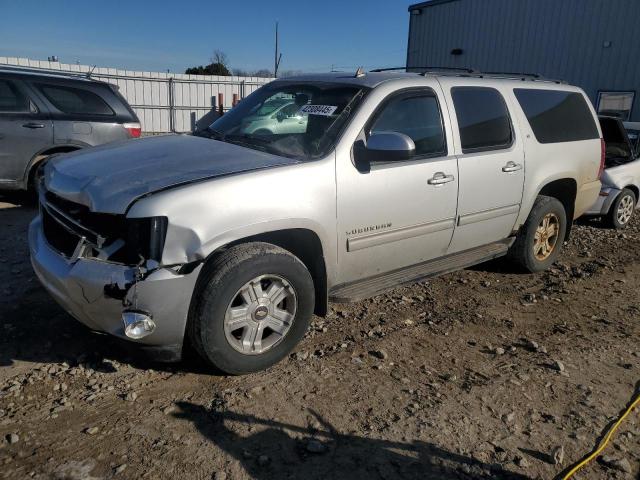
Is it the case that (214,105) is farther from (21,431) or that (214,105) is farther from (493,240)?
(21,431)

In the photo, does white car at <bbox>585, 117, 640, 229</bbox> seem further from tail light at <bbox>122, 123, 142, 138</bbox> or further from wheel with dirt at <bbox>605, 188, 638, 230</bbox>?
tail light at <bbox>122, 123, 142, 138</bbox>

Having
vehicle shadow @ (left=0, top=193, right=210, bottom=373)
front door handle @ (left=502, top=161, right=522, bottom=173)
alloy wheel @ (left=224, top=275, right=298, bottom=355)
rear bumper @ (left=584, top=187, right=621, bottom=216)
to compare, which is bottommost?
vehicle shadow @ (left=0, top=193, right=210, bottom=373)

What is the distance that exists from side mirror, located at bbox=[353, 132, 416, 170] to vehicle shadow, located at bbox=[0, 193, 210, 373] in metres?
1.74

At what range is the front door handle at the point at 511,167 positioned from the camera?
15.0 ft

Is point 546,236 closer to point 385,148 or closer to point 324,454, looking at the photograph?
point 385,148

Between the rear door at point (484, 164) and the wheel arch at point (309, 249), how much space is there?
54.0 inches

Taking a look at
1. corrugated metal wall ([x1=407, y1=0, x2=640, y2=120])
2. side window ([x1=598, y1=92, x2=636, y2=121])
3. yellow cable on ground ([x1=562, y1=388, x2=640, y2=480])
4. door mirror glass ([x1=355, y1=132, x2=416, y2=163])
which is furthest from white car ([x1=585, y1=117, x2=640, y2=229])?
corrugated metal wall ([x1=407, y1=0, x2=640, y2=120])

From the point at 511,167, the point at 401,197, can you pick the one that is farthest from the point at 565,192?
the point at 401,197

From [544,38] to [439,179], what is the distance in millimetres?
15192

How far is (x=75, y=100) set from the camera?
7.38 meters

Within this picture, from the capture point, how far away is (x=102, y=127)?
741 cm

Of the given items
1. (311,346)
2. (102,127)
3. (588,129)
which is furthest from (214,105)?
(311,346)

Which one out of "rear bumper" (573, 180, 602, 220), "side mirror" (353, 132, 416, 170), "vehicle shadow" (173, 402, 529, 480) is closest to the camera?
"vehicle shadow" (173, 402, 529, 480)

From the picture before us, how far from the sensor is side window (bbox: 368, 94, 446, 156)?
12.7 ft
